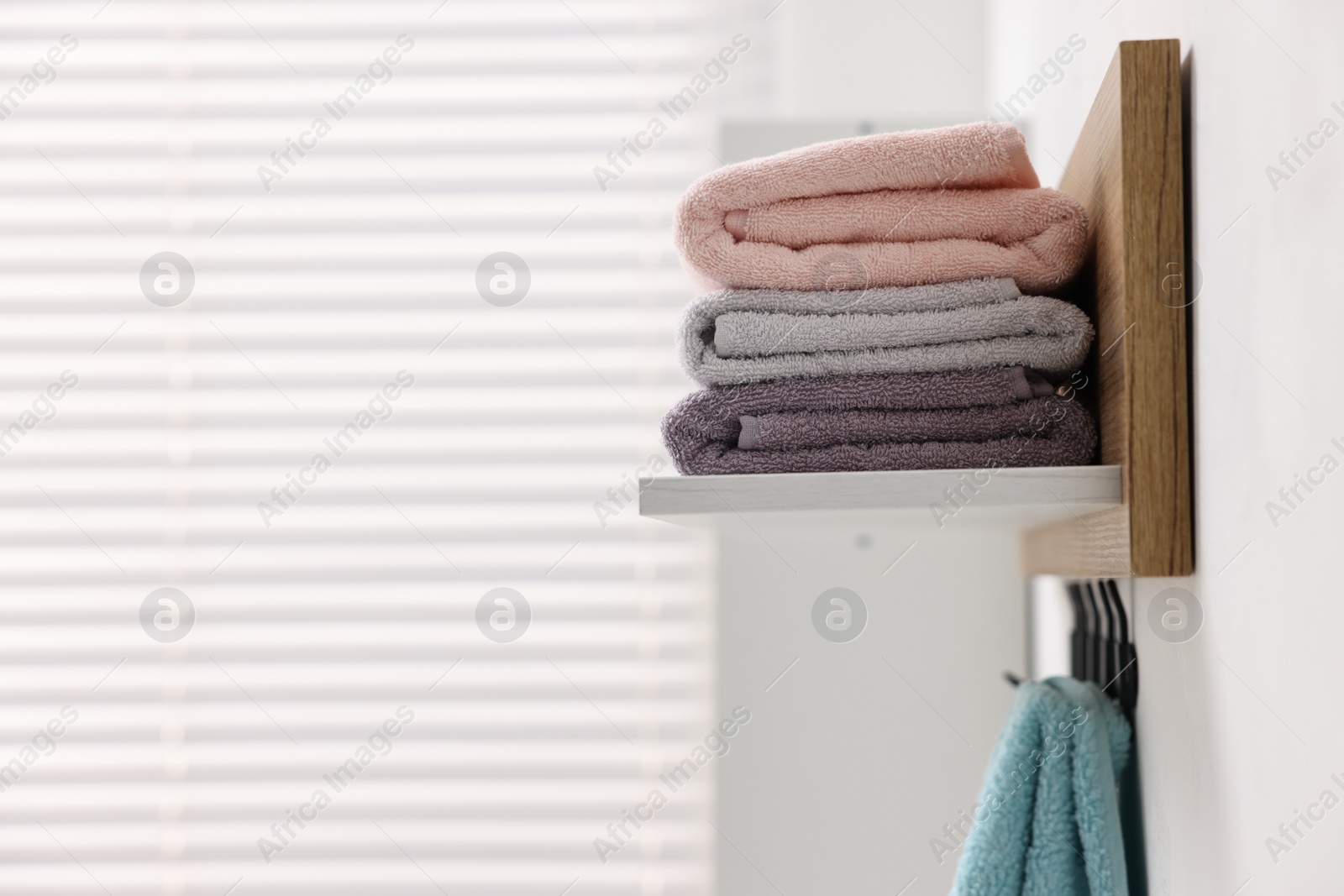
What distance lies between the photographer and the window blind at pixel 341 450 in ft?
3.97

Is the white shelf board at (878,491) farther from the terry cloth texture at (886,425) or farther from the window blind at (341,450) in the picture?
the window blind at (341,450)

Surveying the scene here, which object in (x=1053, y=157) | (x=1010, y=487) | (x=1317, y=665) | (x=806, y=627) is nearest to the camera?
(x=1317, y=665)

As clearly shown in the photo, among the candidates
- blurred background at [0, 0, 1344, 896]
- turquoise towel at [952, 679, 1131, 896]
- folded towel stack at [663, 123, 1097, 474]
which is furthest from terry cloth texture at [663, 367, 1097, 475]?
blurred background at [0, 0, 1344, 896]

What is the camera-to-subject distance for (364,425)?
4.05 feet

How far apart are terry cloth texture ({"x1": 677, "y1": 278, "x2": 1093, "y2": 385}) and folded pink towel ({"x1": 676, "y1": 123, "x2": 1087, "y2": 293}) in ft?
0.04

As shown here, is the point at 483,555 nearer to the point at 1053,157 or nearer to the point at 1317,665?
the point at 1053,157

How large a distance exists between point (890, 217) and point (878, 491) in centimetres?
15

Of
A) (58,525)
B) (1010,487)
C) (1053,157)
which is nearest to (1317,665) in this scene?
(1010,487)

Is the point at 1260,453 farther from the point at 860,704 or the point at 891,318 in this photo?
the point at 860,704

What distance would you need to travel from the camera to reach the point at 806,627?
102 cm

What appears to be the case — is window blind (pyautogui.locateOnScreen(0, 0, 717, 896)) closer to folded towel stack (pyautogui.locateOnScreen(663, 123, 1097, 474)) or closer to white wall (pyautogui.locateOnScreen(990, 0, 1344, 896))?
folded towel stack (pyautogui.locateOnScreen(663, 123, 1097, 474))

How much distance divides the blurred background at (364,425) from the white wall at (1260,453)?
0.80 metres

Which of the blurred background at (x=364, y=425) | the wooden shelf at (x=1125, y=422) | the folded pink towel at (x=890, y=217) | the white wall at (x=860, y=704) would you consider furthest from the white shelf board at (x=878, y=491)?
the blurred background at (x=364, y=425)

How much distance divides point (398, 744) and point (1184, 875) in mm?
970
